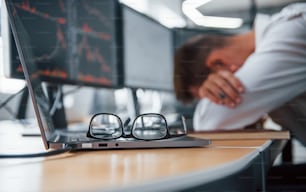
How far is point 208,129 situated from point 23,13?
0.56 m

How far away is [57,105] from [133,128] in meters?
0.58

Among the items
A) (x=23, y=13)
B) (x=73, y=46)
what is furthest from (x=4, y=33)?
(x=73, y=46)

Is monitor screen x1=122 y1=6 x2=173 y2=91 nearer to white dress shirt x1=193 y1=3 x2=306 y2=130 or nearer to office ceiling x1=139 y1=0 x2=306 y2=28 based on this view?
office ceiling x1=139 y1=0 x2=306 y2=28

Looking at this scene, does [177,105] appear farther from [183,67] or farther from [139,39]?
[139,39]

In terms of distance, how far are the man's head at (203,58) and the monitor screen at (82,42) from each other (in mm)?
187

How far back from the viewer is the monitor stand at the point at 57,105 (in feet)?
4.05

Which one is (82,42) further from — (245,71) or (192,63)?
(245,71)

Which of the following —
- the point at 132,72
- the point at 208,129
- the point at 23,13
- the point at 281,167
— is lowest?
the point at 281,167

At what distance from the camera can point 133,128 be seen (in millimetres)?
726

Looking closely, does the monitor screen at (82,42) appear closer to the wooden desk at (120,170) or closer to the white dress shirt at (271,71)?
the white dress shirt at (271,71)

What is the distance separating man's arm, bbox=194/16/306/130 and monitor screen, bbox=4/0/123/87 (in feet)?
1.16

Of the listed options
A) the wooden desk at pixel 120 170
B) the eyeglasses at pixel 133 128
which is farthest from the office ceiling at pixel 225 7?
the wooden desk at pixel 120 170

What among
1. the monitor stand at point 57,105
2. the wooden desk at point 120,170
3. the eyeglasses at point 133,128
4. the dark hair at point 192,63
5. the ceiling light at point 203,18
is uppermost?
the ceiling light at point 203,18

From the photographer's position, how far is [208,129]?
116 centimetres
